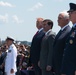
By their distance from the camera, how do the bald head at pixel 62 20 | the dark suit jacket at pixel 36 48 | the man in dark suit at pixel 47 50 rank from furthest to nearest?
the dark suit jacket at pixel 36 48, the man in dark suit at pixel 47 50, the bald head at pixel 62 20

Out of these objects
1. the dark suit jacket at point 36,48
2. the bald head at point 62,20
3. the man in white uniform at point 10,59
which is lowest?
the man in white uniform at point 10,59

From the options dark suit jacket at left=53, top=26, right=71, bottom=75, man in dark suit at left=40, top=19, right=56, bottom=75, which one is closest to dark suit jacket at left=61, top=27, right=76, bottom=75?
dark suit jacket at left=53, top=26, right=71, bottom=75

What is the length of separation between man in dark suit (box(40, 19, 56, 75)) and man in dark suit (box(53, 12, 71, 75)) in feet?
1.55

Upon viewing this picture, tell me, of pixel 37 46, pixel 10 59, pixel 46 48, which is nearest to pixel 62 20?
pixel 46 48

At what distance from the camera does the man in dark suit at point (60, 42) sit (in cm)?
758

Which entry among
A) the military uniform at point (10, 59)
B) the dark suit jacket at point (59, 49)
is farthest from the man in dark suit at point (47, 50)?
the military uniform at point (10, 59)

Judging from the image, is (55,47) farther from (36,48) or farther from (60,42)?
(36,48)

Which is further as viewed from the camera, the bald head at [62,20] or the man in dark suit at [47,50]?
the man in dark suit at [47,50]

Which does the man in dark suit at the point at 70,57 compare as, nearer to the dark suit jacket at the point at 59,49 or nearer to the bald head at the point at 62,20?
the dark suit jacket at the point at 59,49

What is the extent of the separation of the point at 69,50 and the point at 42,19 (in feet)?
10.7

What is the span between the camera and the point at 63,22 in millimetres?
7875

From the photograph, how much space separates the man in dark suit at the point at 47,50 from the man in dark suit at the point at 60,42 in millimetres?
472

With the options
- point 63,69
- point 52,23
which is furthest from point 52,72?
point 63,69

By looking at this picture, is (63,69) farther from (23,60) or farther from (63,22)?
(23,60)
